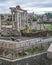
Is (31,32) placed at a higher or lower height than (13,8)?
lower

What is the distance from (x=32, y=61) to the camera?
9383 millimetres

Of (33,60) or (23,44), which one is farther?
(23,44)

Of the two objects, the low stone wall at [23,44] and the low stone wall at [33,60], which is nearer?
the low stone wall at [33,60]

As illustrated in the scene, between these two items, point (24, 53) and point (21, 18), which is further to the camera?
point (21, 18)

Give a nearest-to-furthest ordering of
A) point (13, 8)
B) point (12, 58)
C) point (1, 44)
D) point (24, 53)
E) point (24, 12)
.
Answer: point (12, 58) < point (24, 53) < point (1, 44) < point (13, 8) < point (24, 12)

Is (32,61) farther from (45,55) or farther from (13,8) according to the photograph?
(13,8)

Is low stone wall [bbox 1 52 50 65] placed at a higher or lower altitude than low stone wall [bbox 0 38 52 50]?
lower

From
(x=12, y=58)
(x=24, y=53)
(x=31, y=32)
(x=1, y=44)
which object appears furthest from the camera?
(x=31, y=32)

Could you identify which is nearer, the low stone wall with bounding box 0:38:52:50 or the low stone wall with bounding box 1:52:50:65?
the low stone wall with bounding box 1:52:50:65

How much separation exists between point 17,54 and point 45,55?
1.28m

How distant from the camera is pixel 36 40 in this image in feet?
35.3

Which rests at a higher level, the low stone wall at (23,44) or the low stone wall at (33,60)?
the low stone wall at (23,44)

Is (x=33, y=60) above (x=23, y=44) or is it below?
below

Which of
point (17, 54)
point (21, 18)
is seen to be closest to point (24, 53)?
point (17, 54)
